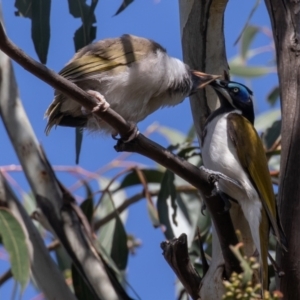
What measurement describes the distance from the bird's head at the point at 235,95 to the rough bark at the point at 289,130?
0.46 m

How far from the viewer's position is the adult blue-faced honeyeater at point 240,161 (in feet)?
9.35

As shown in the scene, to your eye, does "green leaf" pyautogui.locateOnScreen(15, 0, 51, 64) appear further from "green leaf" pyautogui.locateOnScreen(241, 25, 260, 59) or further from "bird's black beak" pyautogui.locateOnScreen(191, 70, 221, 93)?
"green leaf" pyautogui.locateOnScreen(241, 25, 260, 59)

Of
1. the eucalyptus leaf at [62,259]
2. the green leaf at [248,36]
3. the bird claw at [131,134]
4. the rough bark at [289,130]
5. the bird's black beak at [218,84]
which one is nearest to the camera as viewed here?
the bird claw at [131,134]

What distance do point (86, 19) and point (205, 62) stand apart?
1.76 feet

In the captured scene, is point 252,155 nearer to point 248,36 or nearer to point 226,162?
point 226,162

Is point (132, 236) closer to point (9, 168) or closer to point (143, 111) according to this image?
point (9, 168)

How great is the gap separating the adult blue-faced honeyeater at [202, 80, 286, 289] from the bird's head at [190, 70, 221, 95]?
0.40 ft

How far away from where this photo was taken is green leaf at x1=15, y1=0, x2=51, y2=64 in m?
3.01

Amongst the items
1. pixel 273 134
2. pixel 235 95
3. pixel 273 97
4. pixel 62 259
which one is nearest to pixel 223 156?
pixel 235 95


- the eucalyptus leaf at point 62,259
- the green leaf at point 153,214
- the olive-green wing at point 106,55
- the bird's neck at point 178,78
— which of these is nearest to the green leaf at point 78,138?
the olive-green wing at point 106,55

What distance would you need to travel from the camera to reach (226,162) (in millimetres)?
3197

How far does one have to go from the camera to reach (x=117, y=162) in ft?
15.1

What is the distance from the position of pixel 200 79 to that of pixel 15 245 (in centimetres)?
101

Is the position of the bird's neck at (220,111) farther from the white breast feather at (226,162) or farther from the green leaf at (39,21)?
the green leaf at (39,21)
